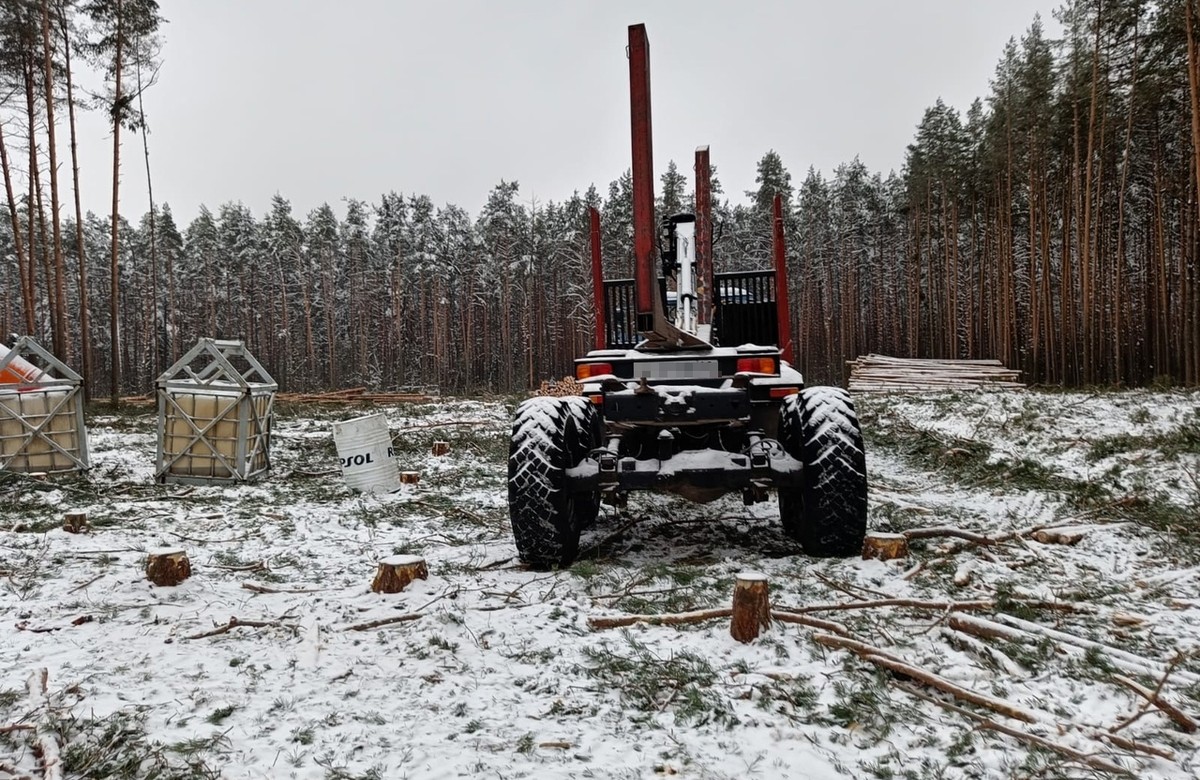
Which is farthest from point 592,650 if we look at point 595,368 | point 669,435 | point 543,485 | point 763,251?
point 763,251

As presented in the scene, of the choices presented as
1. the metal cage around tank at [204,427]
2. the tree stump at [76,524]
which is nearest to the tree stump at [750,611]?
the tree stump at [76,524]

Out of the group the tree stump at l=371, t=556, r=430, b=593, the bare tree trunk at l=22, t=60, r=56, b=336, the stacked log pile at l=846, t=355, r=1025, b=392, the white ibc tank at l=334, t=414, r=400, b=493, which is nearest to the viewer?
the tree stump at l=371, t=556, r=430, b=593

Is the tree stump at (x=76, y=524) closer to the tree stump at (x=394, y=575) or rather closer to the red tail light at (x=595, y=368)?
the tree stump at (x=394, y=575)

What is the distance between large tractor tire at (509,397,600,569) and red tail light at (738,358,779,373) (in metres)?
1.39

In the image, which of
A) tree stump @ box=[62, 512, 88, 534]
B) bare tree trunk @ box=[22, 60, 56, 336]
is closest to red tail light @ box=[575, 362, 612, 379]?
tree stump @ box=[62, 512, 88, 534]

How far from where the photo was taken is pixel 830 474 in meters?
4.29

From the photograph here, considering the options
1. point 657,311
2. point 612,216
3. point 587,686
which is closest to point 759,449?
point 657,311

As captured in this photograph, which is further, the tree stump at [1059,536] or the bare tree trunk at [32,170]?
the bare tree trunk at [32,170]

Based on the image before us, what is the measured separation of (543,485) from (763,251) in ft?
127

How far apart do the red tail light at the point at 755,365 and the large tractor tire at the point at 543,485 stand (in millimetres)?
1386

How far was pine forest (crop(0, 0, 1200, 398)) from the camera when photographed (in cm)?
1827

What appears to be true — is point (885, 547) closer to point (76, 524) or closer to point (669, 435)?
point (669, 435)

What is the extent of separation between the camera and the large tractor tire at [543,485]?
441cm

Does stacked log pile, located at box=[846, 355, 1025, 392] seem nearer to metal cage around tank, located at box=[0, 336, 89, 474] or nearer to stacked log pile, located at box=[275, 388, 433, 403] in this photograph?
stacked log pile, located at box=[275, 388, 433, 403]
